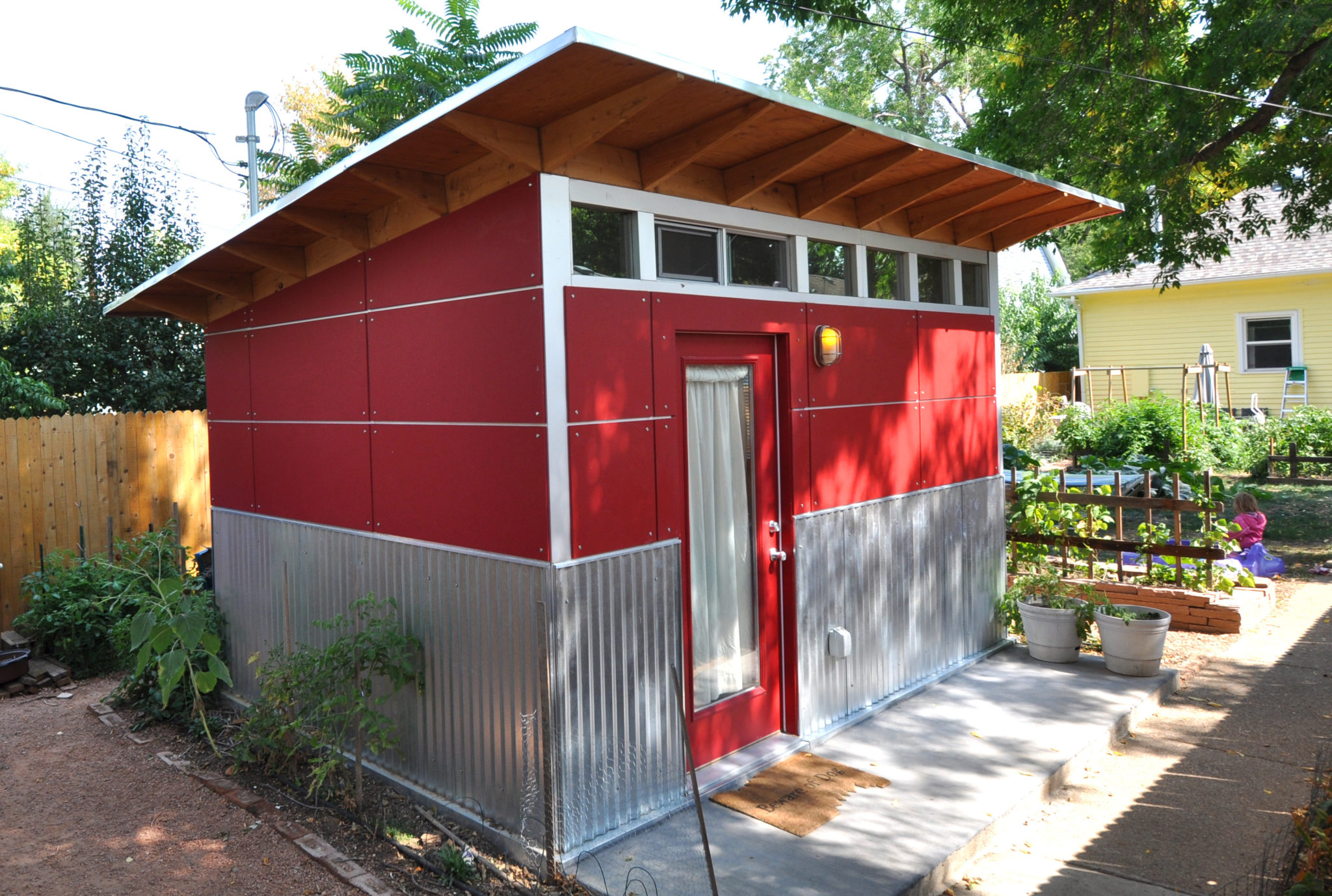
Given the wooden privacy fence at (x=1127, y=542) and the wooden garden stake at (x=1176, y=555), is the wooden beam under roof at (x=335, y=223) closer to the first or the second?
the wooden privacy fence at (x=1127, y=542)

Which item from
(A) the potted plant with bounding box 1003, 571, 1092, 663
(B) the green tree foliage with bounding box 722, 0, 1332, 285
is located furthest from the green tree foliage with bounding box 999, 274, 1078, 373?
(A) the potted plant with bounding box 1003, 571, 1092, 663

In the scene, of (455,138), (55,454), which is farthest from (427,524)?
(55,454)

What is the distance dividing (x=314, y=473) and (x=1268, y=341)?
1997 centimetres

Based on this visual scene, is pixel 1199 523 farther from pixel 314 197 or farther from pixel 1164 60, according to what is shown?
pixel 314 197

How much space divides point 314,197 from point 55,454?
231 inches

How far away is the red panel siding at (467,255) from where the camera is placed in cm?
412

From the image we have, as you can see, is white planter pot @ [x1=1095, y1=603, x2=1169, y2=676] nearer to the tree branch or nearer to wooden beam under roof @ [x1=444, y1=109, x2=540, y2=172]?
wooden beam under roof @ [x1=444, y1=109, x2=540, y2=172]

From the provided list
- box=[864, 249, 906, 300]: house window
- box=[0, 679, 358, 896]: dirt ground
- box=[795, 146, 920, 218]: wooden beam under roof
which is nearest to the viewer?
box=[0, 679, 358, 896]: dirt ground

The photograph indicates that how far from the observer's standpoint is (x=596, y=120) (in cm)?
376

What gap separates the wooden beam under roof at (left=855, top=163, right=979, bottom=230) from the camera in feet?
18.3

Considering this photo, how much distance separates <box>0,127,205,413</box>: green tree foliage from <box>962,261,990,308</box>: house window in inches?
378

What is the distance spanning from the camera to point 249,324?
6293 mm

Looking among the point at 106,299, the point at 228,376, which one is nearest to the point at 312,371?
the point at 228,376

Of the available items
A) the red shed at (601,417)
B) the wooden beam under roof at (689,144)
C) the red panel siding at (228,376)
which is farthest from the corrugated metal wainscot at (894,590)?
the red panel siding at (228,376)
